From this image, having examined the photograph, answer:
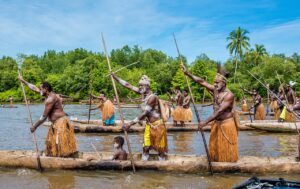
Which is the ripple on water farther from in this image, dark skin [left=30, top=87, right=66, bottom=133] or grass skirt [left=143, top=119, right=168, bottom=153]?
grass skirt [left=143, top=119, right=168, bottom=153]

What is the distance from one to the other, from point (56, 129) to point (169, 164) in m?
2.46

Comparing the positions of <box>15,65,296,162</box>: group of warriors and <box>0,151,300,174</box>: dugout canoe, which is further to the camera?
<box>15,65,296,162</box>: group of warriors

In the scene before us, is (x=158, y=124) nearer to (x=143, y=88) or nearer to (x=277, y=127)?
(x=143, y=88)

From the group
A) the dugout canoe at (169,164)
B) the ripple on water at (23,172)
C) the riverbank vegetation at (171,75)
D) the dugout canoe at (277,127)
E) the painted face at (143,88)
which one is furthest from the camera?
the riverbank vegetation at (171,75)

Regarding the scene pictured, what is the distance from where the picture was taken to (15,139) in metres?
14.1

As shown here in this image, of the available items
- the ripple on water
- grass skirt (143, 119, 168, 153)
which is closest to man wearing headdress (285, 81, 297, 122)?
grass skirt (143, 119, 168, 153)

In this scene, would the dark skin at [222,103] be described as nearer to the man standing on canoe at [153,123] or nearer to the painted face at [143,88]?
the man standing on canoe at [153,123]

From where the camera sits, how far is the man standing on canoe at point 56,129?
772 centimetres

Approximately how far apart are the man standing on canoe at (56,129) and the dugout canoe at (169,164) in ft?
0.96

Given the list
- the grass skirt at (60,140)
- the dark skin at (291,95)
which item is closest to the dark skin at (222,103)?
the grass skirt at (60,140)

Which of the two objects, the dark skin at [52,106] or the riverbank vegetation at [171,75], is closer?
the dark skin at [52,106]

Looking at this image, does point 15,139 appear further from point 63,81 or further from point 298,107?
point 63,81

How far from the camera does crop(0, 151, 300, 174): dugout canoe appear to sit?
22.3 ft

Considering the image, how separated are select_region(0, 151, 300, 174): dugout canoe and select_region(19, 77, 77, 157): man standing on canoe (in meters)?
0.29
